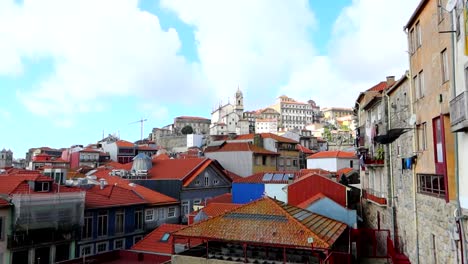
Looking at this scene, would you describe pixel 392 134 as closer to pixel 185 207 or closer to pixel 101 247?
pixel 101 247

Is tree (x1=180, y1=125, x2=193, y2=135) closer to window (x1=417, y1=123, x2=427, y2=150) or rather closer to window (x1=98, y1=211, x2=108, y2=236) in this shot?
window (x1=98, y1=211, x2=108, y2=236)

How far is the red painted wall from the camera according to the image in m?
25.7

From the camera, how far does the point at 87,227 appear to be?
89.9 feet

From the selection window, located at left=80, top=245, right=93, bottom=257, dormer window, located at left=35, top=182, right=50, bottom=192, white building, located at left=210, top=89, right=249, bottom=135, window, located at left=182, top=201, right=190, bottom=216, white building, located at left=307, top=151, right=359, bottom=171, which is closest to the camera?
dormer window, located at left=35, top=182, right=50, bottom=192

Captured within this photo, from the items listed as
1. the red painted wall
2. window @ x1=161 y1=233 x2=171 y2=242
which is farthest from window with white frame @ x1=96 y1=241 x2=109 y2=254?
the red painted wall

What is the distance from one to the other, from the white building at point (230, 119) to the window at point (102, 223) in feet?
282

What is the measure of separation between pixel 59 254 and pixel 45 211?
3.17 metres

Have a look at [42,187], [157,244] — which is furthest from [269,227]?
[42,187]

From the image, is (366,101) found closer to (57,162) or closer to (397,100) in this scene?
(397,100)

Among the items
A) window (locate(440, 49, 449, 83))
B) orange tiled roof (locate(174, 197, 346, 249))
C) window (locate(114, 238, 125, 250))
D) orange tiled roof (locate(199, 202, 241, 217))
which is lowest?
window (locate(114, 238, 125, 250))

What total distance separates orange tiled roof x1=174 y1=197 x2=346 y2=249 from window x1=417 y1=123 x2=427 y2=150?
516 cm

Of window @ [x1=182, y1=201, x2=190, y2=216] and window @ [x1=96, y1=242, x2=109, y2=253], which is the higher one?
window @ [x1=182, y1=201, x2=190, y2=216]

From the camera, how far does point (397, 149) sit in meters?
18.4

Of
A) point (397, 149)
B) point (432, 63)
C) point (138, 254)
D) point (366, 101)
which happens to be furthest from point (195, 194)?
point (432, 63)
